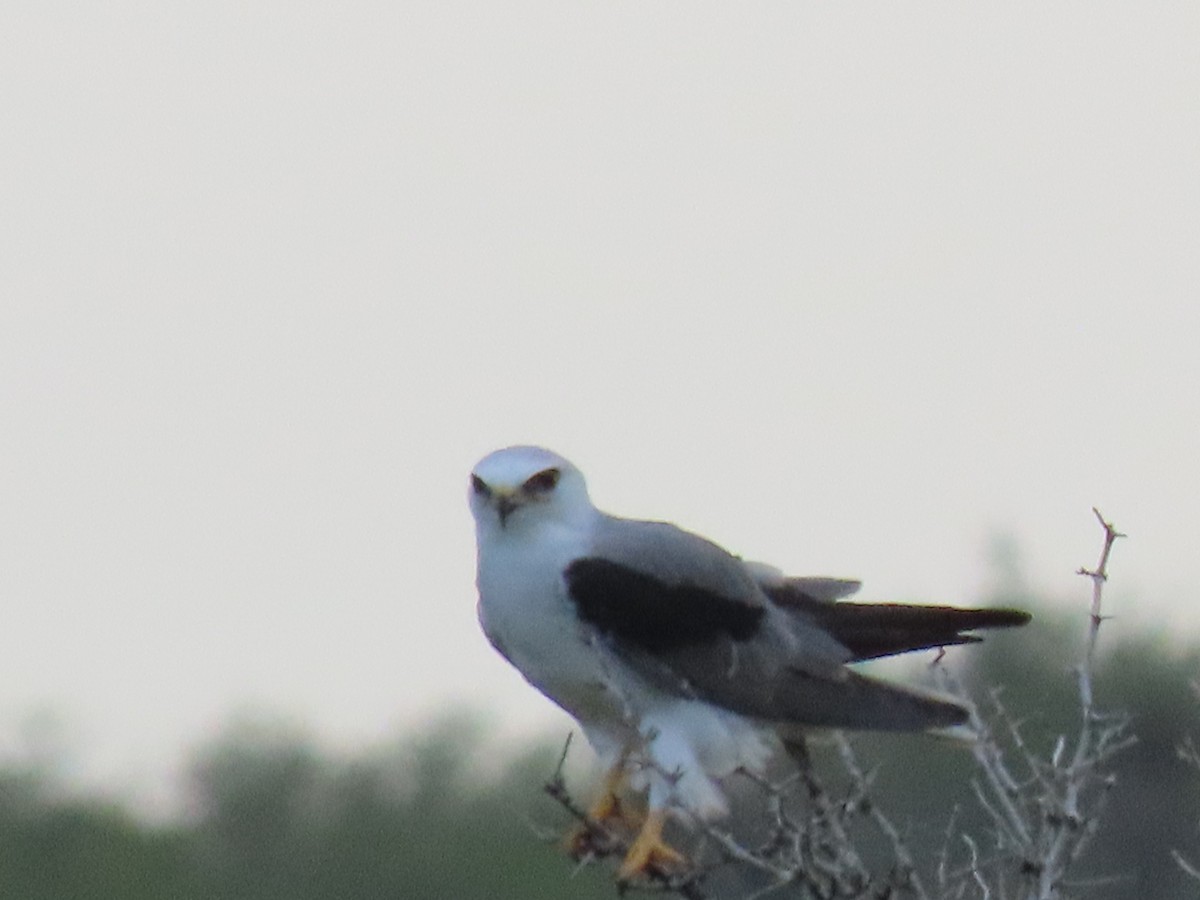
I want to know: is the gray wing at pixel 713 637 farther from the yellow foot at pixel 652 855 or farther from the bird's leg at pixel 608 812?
the yellow foot at pixel 652 855

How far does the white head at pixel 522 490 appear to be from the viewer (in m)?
7.16

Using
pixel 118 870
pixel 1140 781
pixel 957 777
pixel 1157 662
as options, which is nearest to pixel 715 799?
pixel 1140 781

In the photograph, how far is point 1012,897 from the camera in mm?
6273

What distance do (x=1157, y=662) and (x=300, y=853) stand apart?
1789 cm

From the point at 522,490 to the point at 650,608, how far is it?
1.47 ft

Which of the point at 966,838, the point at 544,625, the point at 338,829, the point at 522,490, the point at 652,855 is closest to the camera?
the point at 966,838

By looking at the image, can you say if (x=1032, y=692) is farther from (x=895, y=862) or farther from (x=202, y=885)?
(x=895, y=862)

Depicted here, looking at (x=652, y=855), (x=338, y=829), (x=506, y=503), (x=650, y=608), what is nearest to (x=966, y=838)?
(x=652, y=855)

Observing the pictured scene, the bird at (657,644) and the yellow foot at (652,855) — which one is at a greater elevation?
the bird at (657,644)

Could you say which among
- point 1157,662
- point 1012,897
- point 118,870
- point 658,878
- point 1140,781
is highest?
point 118,870

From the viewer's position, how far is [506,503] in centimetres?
715

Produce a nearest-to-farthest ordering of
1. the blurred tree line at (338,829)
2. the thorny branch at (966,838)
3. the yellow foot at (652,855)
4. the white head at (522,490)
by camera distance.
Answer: the thorny branch at (966,838) < the yellow foot at (652,855) < the white head at (522,490) < the blurred tree line at (338,829)

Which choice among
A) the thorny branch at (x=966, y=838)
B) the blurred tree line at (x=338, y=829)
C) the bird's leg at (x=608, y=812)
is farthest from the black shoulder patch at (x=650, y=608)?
the blurred tree line at (x=338, y=829)

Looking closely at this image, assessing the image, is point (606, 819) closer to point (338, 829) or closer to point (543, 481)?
point (543, 481)
